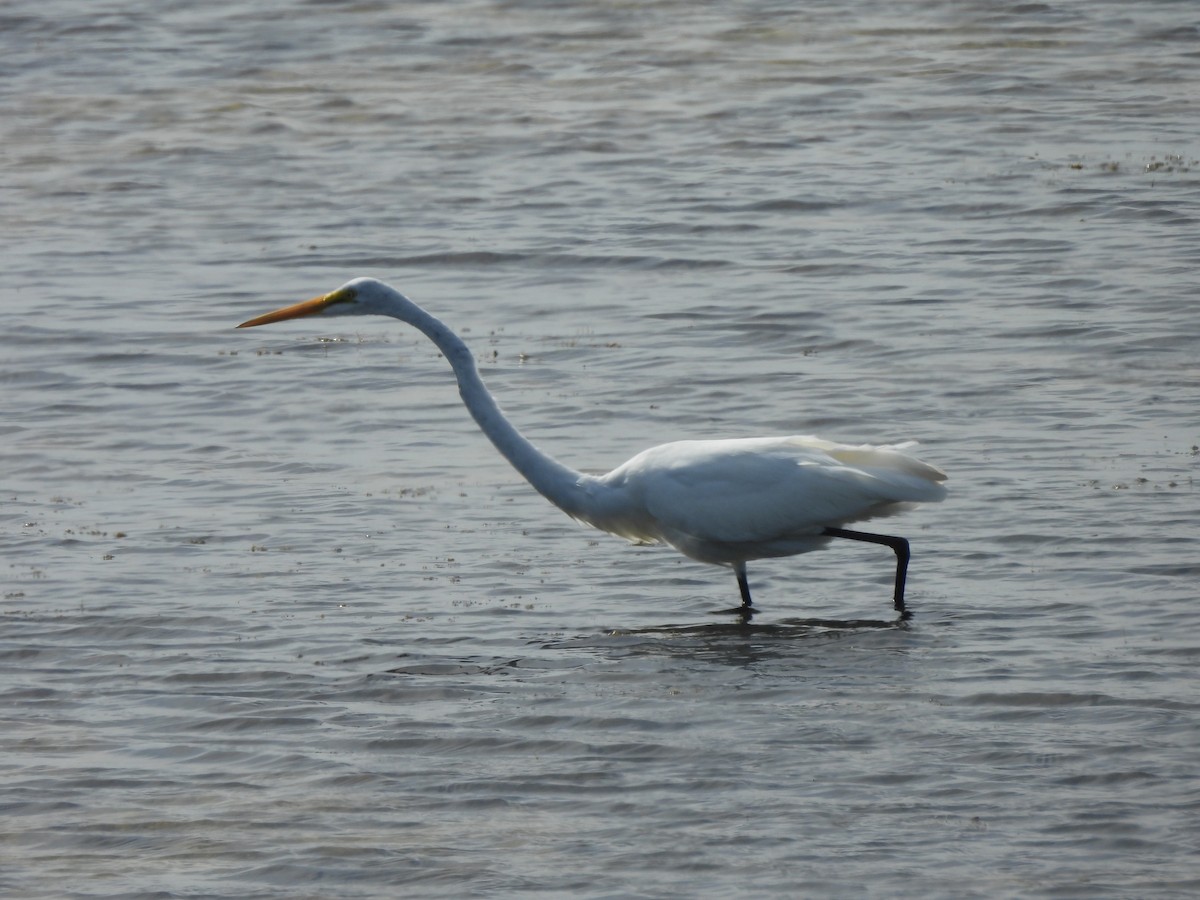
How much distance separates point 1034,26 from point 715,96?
407 centimetres

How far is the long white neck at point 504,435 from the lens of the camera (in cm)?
746

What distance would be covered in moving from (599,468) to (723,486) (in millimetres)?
1752

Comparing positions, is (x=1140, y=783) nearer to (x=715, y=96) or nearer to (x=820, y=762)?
(x=820, y=762)

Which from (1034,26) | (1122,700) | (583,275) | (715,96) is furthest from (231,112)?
(1122,700)

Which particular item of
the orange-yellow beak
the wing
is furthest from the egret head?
the wing

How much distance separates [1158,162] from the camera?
14695 millimetres

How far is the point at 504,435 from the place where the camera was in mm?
7508

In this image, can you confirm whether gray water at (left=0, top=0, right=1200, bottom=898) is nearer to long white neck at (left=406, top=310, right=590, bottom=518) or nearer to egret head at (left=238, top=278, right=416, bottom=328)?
long white neck at (left=406, top=310, right=590, bottom=518)

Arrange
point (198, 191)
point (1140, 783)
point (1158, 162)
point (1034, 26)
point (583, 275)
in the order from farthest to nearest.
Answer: point (1034, 26) < point (198, 191) < point (1158, 162) < point (583, 275) < point (1140, 783)

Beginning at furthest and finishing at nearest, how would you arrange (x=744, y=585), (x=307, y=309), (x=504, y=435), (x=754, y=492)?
(x=307, y=309)
(x=504, y=435)
(x=744, y=585)
(x=754, y=492)

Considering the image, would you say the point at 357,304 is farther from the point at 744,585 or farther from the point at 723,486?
the point at 744,585

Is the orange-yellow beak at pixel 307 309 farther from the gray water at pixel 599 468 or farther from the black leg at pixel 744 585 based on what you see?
the black leg at pixel 744 585

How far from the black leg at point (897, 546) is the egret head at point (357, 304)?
1.86 meters

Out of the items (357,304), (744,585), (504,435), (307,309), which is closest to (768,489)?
Result: (744,585)
